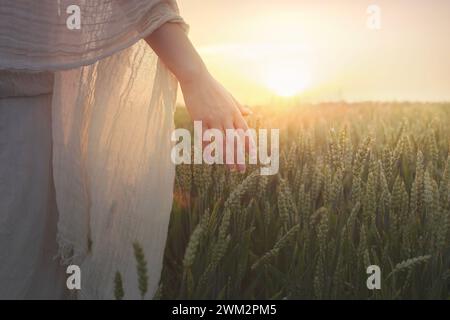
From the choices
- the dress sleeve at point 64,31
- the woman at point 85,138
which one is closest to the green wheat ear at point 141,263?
the woman at point 85,138

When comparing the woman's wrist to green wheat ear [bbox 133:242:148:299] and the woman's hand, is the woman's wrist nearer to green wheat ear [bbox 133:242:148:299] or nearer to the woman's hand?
the woman's hand

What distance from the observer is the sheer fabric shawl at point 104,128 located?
1.16 m

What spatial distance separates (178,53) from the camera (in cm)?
111

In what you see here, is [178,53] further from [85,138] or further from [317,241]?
[317,241]

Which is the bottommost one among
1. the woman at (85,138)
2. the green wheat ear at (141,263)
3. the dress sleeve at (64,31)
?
the green wheat ear at (141,263)

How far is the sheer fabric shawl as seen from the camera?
1.16 metres

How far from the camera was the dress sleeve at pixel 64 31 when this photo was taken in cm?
117

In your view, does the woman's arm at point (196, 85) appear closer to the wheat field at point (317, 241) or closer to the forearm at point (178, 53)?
the forearm at point (178, 53)

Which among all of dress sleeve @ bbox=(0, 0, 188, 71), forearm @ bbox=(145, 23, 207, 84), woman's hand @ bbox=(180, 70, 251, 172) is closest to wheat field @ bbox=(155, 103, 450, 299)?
woman's hand @ bbox=(180, 70, 251, 172)

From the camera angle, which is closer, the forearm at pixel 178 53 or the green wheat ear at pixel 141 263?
the green wheat ear at pixel 141 263

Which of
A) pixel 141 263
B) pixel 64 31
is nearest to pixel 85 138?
pixel 64 31

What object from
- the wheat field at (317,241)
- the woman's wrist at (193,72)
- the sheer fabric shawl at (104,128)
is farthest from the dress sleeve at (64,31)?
the wheat field at (317,241)

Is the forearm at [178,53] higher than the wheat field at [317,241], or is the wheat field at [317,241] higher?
the forearm at [178,53]

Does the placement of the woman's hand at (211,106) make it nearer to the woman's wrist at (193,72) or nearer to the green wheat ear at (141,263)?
the woman's wrist at (193,72)
